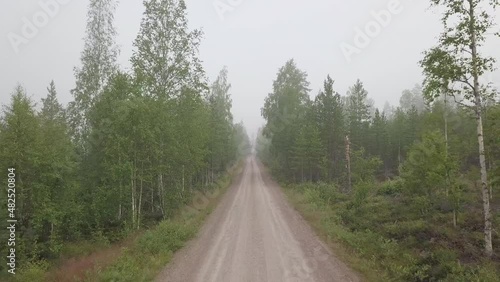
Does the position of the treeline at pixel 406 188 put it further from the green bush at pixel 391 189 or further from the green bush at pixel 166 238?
the green bush at pixel 166 238

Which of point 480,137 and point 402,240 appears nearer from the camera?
point 480,137

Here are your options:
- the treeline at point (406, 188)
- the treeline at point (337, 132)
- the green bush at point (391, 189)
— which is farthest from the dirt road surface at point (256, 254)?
the treeline at point (337, 132)

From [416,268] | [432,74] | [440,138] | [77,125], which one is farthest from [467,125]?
[77,125]

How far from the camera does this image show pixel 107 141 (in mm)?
17969

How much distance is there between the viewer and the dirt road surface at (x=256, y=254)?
37.8 feet

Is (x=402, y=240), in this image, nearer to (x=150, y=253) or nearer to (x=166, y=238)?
(x=166, y=238)

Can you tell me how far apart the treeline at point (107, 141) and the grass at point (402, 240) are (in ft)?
34.7

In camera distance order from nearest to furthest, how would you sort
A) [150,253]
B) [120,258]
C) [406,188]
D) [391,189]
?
[120,258]
[150,253]
[406,188]
[391,189]

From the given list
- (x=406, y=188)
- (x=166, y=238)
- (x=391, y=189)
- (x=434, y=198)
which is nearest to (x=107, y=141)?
(x=166, y=238)

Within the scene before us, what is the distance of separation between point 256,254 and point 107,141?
10248 millimetres

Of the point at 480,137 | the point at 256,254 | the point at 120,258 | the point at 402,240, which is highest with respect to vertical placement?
the point at 480,137

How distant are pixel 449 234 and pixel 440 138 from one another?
5.14 metres

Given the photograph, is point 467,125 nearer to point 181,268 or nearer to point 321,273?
point 321,273

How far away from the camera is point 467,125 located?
40.6 m
